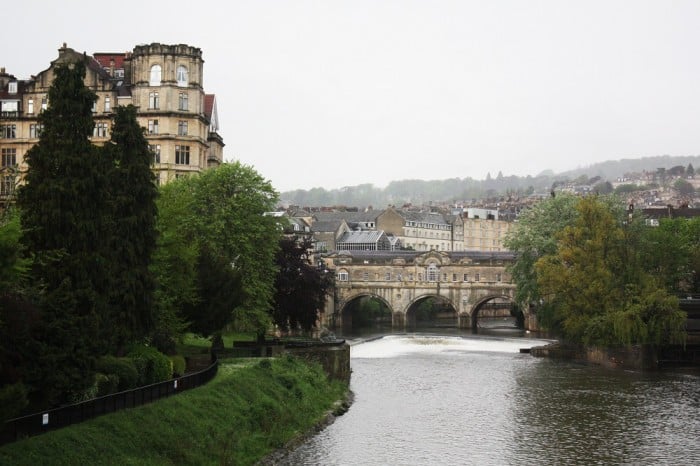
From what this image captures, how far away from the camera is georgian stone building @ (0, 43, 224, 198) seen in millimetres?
69125

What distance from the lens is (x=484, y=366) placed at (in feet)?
242

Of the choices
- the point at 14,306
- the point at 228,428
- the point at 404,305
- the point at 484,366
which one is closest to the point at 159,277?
the point at 228,428

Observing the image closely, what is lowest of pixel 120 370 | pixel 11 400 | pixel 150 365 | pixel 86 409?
pixel 86 409

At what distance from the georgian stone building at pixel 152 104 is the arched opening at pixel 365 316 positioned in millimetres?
50373

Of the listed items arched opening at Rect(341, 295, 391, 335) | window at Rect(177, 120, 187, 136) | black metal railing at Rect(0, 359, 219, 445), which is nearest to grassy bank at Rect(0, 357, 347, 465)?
black metal railing at Rect(0, 359, 219, 445)

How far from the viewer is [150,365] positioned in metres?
39.6

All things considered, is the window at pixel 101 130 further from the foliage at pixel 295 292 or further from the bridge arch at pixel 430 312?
the bridge arch at pixel 430 312

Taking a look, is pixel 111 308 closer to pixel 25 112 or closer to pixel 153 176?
pixel 153 176

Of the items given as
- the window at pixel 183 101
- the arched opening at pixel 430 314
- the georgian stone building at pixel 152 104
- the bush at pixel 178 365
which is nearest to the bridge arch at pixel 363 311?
the arched opening at pixel 430 314

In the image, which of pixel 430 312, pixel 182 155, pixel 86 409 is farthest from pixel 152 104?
pixel 430 312

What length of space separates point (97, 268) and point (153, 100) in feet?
119

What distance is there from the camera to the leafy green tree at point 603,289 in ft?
229

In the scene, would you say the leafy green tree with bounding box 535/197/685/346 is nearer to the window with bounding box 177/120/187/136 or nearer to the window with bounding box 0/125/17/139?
the window with bounding box 177/120/187/136

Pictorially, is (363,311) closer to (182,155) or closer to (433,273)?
(433,273)
